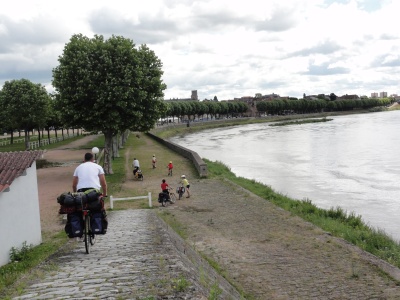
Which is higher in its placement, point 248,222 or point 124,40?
point 124,40

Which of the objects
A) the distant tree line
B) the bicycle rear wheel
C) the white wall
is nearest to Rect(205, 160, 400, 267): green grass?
the bicycle rear wheel

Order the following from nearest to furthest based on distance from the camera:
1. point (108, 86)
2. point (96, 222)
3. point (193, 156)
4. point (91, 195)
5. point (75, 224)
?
point (91, 195) → point (75, 224) → point (96, 222) → point (108, 86) → point (193, 156)

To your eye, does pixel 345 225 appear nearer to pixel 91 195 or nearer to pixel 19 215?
pixel 19 215

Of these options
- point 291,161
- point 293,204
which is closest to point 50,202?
point 293,204

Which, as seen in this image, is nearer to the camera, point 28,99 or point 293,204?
point 293,204

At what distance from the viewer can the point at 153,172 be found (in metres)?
32.0

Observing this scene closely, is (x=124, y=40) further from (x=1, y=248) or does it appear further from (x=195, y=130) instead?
(x=195, y=130)

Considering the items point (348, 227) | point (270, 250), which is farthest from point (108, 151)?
point (270, 250)

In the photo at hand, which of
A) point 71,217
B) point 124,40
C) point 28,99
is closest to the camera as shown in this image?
point 71,217

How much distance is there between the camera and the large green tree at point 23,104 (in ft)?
170

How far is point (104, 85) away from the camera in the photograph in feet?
92.9

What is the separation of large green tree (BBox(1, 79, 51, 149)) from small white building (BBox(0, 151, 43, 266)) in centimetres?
4194

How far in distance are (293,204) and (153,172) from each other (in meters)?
13.9

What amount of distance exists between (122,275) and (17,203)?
20.6 ft
